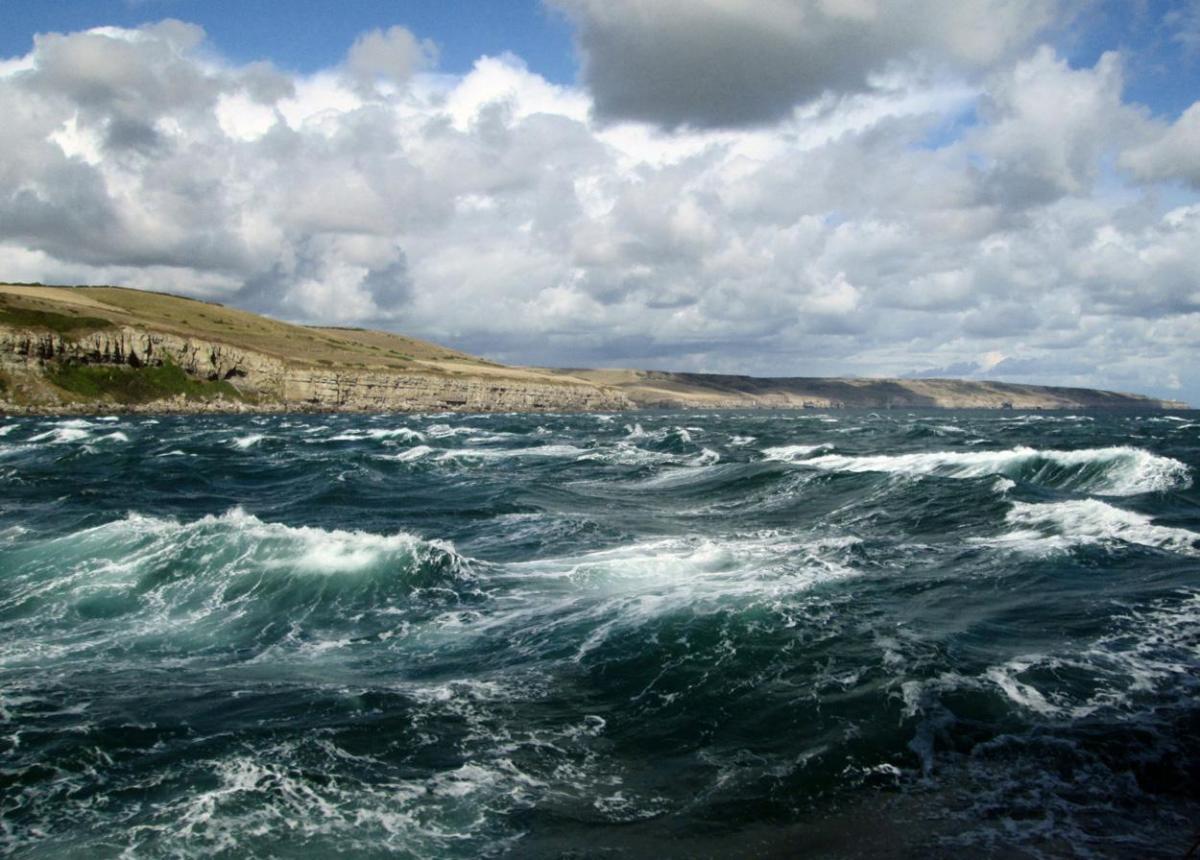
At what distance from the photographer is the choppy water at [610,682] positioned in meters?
8.41

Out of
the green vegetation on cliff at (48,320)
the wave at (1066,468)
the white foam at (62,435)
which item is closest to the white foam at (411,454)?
the white foam at (62,435)

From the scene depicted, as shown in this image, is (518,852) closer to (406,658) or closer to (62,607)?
(406,658)

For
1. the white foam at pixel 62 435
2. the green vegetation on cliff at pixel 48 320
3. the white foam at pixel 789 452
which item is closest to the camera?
the white foam at pixel 789 452

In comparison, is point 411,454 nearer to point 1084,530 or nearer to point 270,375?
point 1084,530

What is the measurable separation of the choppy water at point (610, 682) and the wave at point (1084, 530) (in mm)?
148

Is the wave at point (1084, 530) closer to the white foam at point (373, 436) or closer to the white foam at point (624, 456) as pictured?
the white foam at point (624, 456)

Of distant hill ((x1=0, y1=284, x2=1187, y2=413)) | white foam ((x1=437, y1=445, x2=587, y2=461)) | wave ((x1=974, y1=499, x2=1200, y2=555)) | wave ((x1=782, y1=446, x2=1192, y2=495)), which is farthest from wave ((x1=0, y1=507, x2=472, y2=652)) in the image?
distant hill ((x1=0, y1=284, x2=1187, y2=413))

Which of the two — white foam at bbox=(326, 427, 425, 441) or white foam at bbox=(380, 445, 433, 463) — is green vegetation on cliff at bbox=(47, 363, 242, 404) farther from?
white foam at bbox=(380, 445, 433, 463)

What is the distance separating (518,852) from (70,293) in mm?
202164

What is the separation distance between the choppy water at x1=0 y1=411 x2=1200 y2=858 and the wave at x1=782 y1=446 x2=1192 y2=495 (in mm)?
3781

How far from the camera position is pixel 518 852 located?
26.0 ft

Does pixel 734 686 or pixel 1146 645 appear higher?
pixel 1146 645

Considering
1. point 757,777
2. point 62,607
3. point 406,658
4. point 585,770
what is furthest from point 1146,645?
point 62,607

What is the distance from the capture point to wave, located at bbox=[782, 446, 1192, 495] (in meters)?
32.3
